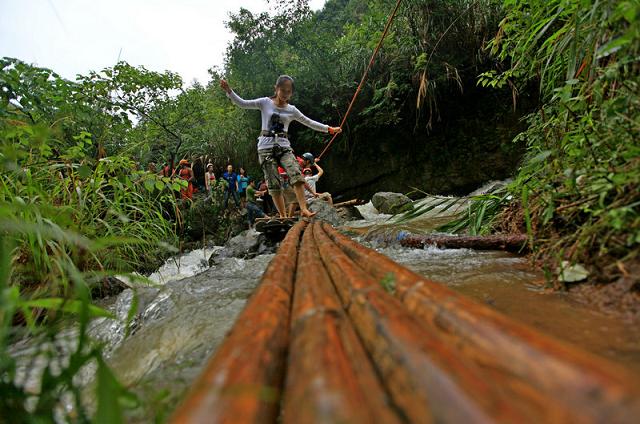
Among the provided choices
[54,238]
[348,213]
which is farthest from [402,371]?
[348,213]

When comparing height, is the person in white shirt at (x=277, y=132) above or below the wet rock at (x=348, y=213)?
above

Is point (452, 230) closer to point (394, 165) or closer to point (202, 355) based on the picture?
point (202, 355)

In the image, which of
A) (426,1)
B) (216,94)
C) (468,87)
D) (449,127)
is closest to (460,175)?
(449,127)

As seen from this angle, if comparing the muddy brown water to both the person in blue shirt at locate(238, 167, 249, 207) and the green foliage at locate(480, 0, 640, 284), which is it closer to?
the green foliage at locate(480, 0, 640, 284)

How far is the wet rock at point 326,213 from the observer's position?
218 inches

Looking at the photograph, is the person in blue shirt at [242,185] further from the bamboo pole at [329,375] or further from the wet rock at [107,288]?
the bamboo pole at [329,375]

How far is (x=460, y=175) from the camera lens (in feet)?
29.0

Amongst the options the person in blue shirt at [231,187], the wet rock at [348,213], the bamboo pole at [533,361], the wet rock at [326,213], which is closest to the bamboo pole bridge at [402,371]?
the bamboo pole at [533,361]

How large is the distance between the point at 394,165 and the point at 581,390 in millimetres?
9906

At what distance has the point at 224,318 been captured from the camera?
1359mm

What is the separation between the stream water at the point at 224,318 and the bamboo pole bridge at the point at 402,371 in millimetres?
264

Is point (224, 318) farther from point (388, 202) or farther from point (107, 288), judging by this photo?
point (388, 202)

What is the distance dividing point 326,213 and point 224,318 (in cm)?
439

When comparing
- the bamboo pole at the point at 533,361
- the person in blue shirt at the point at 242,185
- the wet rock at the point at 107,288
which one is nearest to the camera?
the bamboo pole at the point at 533,361
